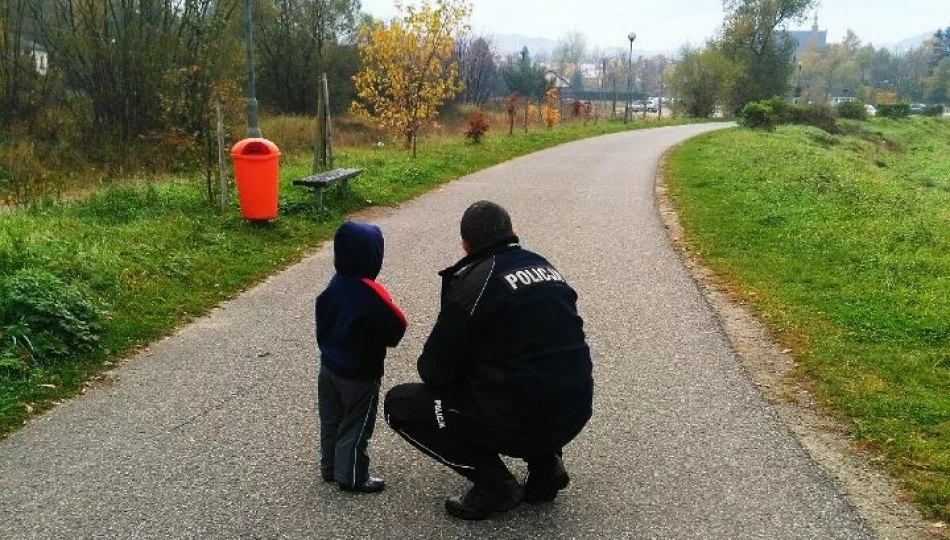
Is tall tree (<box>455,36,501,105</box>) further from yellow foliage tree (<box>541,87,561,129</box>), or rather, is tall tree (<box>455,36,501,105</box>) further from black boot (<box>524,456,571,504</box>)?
black boot (<box>524,456,571,504</box>)

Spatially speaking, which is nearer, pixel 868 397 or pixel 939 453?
pixel 939 453

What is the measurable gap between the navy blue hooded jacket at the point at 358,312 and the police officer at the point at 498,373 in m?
0.30

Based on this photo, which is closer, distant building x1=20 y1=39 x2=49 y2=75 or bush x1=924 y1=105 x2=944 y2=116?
distant building x1=20 y1=39 x2=49 y2=75

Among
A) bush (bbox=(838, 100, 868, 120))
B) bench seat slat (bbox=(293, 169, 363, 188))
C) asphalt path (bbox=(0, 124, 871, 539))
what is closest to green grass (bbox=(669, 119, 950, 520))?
asphalt path (bbox=(0, 124, 871, 539))

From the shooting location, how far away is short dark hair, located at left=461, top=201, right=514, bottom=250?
349 cm

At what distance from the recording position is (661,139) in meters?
32.4

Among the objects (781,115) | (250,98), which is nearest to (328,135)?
(250,98)

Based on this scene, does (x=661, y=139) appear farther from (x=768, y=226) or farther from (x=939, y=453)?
A: (x=939, y=453)

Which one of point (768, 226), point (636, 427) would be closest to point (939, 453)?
point (636, 427)

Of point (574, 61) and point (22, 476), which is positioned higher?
point (574, 61)

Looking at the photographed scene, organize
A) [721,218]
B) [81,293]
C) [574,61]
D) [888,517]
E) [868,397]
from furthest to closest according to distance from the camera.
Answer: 1. [574,61]
2. [721,218]
3. [81,293]
4. [868,397]
5. [888,517]

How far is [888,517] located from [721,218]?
841 cm

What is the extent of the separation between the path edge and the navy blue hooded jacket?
7.73ft

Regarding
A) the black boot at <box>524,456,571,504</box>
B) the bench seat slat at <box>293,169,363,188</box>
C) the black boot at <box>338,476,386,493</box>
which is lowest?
the black boot at <box>338,476,386,493</box>
